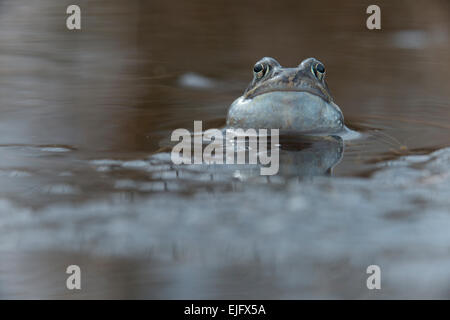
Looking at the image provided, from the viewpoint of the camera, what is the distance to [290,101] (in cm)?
393

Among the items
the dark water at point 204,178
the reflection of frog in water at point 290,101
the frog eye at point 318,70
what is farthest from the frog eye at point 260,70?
the dark water at point 204,178

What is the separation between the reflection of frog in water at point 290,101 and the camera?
3.94 metres

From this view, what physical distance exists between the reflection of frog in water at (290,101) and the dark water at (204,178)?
265mm

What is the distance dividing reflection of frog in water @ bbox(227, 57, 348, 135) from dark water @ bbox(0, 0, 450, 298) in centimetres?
27

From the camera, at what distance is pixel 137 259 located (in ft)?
7.37

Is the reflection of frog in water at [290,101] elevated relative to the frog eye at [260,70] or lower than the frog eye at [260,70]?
lower

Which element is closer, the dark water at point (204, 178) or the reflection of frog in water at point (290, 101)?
the dark water at point (204, 178)

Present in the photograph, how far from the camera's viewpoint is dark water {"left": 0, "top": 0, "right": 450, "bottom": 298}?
216cm

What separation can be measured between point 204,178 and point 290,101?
42.5 inches

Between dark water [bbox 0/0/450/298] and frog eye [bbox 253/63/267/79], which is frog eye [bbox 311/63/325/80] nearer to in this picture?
frog eye [bbox 253/63/267/79]

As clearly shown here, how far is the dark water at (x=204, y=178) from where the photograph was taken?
216 cm

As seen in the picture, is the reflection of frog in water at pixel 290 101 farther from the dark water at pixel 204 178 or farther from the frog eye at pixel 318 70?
the dark water at pixel 204 178

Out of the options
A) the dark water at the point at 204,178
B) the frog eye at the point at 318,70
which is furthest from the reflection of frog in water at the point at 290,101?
the dark water at the point at 204,178

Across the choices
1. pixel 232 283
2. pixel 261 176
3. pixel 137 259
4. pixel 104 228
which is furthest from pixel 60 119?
pixel 232 283
